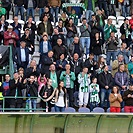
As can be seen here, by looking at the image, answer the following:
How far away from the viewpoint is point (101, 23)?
28.7m

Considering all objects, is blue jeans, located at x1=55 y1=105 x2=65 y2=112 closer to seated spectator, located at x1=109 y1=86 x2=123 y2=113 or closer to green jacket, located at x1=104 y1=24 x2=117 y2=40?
seated spectator, located at x1=109 y1=86 x2=123 y2=113

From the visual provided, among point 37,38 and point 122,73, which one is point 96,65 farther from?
point 37,38

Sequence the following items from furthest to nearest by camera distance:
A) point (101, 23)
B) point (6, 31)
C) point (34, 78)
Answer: point (101, 23) < point (6, 31) < point (34, 78)

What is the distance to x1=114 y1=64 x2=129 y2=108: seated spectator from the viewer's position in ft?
83.8

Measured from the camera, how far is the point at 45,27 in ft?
90.9

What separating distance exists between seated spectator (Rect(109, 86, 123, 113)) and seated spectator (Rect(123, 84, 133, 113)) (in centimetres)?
21

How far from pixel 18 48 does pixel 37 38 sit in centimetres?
184

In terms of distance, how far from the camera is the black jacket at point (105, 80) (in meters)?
25.1

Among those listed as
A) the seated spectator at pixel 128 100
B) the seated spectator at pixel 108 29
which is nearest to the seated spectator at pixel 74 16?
the seated spectator at pixel 108 29

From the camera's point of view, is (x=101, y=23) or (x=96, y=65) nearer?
(x=96, y=65)

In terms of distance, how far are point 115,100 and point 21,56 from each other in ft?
10.9

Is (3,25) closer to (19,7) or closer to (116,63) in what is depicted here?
(19,7)

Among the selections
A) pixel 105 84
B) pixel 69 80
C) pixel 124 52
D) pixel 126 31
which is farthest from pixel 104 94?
pixel 126 31

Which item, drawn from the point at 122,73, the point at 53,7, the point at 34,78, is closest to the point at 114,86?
the point at 122,73
